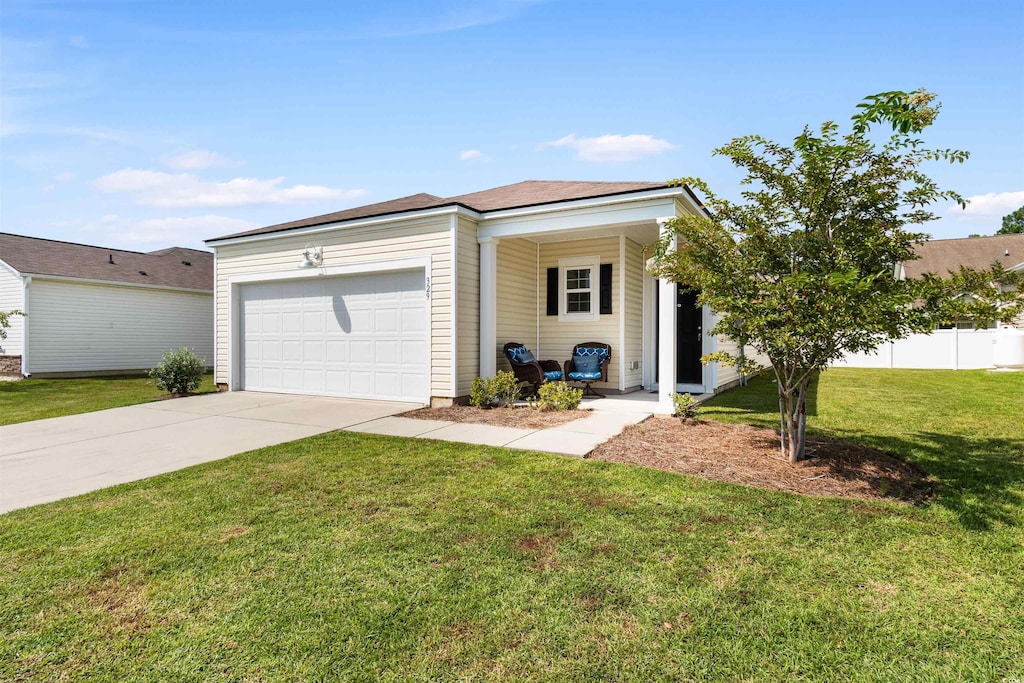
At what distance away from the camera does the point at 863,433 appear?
19.7ft

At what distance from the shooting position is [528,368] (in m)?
8.71

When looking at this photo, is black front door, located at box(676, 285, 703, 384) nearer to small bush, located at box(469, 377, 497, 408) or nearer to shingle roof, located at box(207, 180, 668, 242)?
shingle roof, located at box(207, 180, 668, 242)

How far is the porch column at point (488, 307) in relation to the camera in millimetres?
8594

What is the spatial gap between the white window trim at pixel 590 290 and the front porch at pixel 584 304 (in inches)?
0.7

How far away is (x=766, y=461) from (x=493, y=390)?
13.7 ft

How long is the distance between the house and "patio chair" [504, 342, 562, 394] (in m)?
0.34

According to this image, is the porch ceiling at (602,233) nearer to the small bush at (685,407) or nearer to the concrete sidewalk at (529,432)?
the small bush at (685,407)

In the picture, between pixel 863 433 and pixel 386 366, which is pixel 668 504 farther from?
pixel 386 366

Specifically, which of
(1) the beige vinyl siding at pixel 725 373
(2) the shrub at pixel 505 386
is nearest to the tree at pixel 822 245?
(2) the shrub at pixel 505 386

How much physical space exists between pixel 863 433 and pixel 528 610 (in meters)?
5.43

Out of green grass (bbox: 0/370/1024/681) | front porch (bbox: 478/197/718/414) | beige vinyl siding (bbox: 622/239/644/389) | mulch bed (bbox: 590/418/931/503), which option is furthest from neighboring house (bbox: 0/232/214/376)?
mulch bed (bbox: 590/418/931/503)

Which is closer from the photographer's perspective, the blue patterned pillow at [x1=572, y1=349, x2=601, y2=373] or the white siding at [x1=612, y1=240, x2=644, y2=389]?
the blue patterned pillow at [x1=572, y1=349, x2=601, y2=373]

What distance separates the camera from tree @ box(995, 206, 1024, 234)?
139ft

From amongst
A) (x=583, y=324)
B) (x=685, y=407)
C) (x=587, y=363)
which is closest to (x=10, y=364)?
(x=583, y=324)
